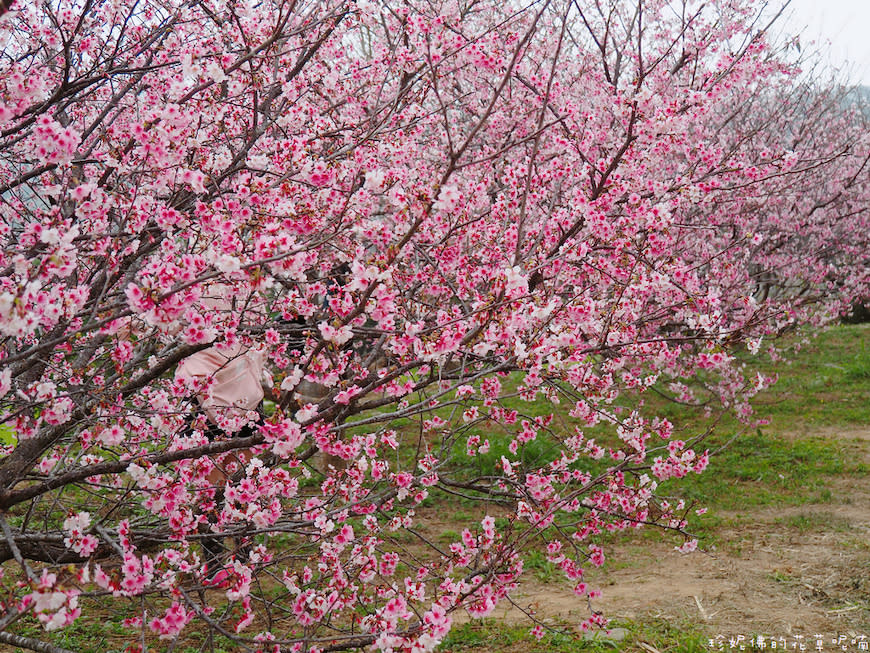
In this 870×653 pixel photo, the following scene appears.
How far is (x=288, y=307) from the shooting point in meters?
3.26

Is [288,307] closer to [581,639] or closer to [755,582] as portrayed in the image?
[581,639]

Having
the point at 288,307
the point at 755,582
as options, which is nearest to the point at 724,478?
the point at 755,582

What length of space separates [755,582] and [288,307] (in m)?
3.52

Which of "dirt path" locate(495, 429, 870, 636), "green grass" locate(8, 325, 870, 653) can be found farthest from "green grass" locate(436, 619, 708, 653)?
"dirt path" locate(495, 429, 870, 636)

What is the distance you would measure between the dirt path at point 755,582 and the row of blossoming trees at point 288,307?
1.46 feet

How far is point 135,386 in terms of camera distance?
3000mm

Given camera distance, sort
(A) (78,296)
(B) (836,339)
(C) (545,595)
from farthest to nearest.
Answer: (B) (836,339), (C) (545,595), (A) (78,296)

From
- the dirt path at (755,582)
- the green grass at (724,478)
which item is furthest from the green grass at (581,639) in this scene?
the dirt path at (755,582)

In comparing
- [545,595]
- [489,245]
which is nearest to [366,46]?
[489,245]

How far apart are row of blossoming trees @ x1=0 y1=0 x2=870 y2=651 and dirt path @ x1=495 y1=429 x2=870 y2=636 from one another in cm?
45

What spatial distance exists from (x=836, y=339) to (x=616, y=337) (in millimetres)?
11943

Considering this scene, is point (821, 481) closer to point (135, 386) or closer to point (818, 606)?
point (818, 606)

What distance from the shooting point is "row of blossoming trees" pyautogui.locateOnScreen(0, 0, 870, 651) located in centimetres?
253

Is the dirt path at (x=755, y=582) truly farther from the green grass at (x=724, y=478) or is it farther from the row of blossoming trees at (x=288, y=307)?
the row of blossoming trees at (x=288, y=307)
